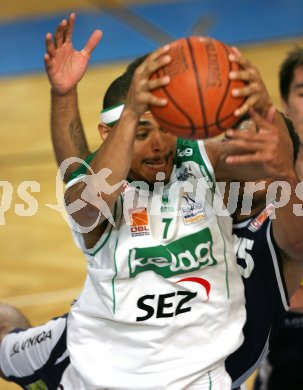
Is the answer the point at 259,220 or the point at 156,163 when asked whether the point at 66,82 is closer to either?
the point at 156,163

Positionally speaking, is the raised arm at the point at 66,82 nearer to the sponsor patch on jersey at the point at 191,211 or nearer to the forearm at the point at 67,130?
the forearm at the point at 67,130

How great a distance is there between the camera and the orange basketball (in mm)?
3006

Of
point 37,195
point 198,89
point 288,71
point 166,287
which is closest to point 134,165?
point 166,287

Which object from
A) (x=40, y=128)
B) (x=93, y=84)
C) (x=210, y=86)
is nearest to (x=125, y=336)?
(x=210, y=86)

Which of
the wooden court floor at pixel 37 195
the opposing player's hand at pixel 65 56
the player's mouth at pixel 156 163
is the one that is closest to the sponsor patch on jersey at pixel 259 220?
the player's mouth at pixel 156 163

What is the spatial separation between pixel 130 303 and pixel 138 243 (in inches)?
10.1

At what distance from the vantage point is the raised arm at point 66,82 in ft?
13.4

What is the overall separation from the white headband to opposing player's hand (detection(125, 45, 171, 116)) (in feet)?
1.80

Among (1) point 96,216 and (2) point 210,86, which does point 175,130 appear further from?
(1) point 96,216

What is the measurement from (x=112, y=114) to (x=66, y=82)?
2.22 feet

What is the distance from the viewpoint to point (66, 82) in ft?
13.9

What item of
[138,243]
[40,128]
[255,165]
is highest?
[255,165]

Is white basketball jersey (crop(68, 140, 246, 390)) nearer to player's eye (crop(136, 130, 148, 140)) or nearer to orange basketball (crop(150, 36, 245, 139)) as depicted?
player's eye (crop(136, 130, 148, 140))

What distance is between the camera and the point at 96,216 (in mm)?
3381
